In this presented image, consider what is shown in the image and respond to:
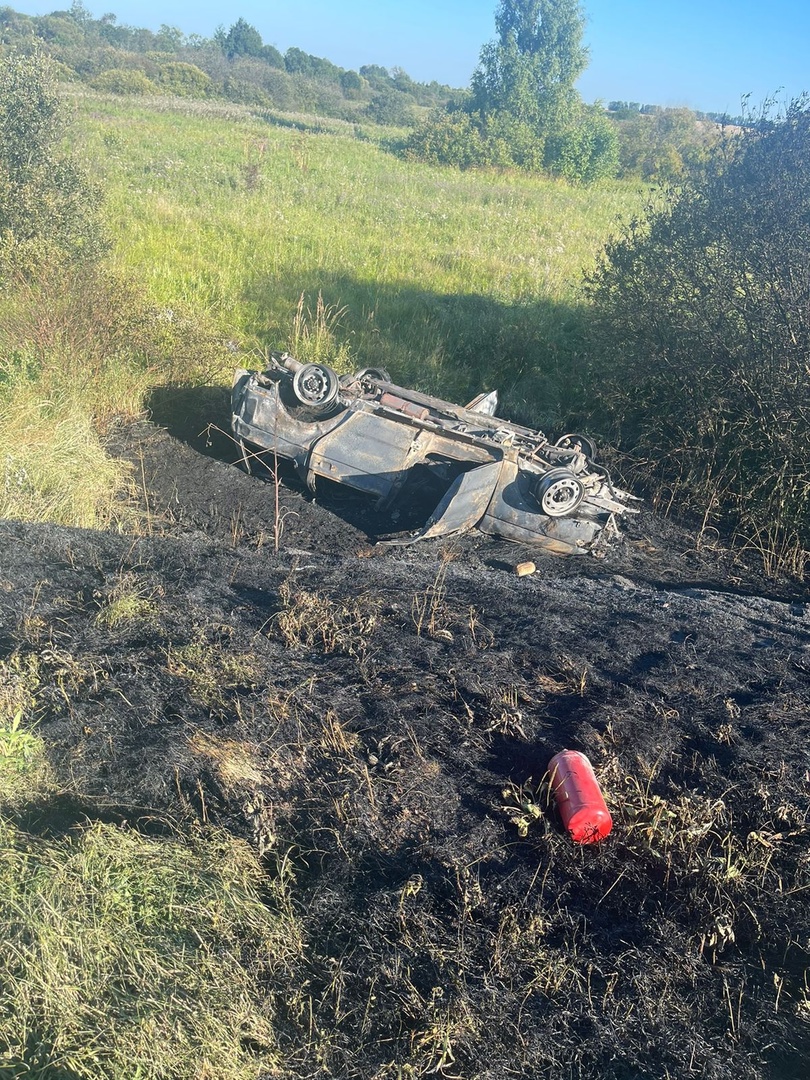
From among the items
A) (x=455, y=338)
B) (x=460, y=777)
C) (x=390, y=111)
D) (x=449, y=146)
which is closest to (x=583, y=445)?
(x=455, y=338)

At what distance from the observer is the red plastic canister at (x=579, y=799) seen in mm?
3371

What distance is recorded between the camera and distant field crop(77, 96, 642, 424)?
10.6 m

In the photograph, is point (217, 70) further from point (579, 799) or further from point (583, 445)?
point (579, 799)

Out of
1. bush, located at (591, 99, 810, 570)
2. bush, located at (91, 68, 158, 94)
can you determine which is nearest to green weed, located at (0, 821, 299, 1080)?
bush, located at (591, 99, 810, 570)

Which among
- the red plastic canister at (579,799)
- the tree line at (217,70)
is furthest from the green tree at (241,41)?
the red plastic canister at (579,799)

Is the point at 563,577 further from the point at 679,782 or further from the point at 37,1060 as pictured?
the point at 37,1060

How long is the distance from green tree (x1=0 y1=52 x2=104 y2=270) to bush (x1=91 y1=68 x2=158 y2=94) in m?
26.6

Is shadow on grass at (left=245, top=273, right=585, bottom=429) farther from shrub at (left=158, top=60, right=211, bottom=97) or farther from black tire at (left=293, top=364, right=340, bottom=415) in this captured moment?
shrub at (left=158, top=60, right=211, bottom=97)

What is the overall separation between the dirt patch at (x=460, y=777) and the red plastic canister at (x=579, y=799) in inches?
3.7

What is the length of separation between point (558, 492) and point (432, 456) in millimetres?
1188

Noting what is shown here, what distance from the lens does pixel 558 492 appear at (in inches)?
258

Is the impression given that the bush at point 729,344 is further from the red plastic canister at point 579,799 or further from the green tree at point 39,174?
the green tree at point 39,174

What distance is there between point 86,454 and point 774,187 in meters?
7.39

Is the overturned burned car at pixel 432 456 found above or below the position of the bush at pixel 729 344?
below
